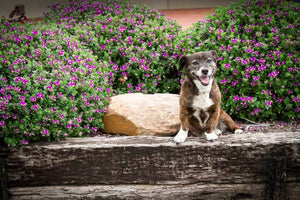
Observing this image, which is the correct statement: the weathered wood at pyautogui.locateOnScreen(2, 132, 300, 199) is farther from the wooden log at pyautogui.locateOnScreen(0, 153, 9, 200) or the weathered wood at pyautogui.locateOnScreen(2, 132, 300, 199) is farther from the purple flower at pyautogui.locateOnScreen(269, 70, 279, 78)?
the purple flower at pyautogui.locateOnScreen(269, 70, 279, 78)

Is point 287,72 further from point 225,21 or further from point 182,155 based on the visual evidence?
point 182,155

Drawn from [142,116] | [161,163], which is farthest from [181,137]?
[142,116]

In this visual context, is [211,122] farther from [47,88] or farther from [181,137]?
[47,88]

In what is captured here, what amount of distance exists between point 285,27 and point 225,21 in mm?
783

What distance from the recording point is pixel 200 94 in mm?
2848

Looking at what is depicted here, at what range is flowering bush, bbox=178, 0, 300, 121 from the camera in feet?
11.4

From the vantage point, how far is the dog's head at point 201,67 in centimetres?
268

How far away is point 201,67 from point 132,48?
61.5 inches

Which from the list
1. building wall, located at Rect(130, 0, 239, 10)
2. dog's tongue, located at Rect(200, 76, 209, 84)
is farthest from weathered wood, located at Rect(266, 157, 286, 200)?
building wall, located at Rect(130, 0, 239, 10)

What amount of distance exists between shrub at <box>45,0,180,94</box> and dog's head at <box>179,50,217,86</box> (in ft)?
3.76

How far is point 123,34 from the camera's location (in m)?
4.26

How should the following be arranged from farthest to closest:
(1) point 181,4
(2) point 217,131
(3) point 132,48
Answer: (1) point 181,4, (3) point 132,48, (2) point 217,131

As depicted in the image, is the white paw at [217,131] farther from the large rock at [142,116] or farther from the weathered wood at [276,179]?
the weathered wood at [276,179]

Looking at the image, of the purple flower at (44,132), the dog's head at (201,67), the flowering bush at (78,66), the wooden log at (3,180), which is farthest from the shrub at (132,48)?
the wooden log at (3,180)
